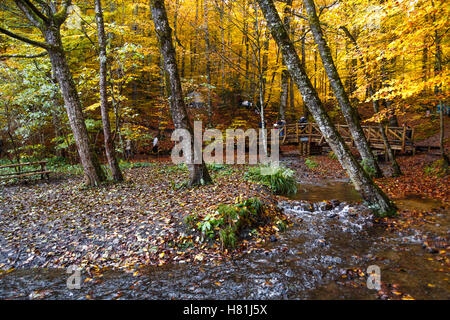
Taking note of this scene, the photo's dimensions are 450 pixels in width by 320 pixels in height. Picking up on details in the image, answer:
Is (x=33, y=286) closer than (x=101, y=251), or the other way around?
(x=33, y=286)

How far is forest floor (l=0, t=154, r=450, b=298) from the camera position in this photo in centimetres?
381

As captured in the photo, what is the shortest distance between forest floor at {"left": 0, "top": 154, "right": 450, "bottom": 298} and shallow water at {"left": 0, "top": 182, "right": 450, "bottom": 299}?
218mm

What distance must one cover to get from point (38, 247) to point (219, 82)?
66.7ft

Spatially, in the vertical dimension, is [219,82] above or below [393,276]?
above

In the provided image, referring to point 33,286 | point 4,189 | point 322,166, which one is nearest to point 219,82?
point 322,166

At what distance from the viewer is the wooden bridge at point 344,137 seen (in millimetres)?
12516

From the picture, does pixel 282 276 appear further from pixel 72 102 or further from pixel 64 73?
pixel 64 73

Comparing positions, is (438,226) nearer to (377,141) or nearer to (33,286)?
(33,286)

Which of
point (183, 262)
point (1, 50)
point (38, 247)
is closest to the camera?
point (183, 262)

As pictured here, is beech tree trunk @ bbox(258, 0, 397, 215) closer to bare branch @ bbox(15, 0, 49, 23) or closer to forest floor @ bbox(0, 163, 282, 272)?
forest floor @ bbox(0, 163, 282, 272)

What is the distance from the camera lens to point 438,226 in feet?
14.8

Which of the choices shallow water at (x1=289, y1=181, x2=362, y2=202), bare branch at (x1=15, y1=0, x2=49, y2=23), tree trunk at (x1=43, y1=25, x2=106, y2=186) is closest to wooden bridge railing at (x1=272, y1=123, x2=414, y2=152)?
shallow water at (x1=289, y1=181, x2=362, y2=202)
